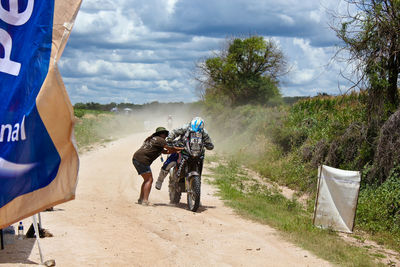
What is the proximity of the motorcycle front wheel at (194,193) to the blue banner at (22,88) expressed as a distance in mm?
6202

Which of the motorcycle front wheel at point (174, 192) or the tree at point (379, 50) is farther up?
the tree at point (379, 50)

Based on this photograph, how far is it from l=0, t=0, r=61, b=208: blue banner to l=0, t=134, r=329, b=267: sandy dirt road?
5.26 ft

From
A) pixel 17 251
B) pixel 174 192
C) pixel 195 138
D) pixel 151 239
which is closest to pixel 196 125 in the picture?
pixel 195 138

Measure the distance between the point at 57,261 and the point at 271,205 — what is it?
8129mm

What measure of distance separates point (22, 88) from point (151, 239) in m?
4.19

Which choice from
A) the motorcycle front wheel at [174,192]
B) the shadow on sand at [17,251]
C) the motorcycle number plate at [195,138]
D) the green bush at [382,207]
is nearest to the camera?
the shadow on sand at [17,251]

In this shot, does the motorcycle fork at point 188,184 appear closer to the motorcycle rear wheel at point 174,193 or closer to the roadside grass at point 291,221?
the motorcycle rear wheel at point 174,193

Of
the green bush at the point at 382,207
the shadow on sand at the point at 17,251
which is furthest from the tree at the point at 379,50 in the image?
the shadow on sand at the point at 17,251

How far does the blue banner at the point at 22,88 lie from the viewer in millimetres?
4730

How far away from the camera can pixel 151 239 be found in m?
8.33

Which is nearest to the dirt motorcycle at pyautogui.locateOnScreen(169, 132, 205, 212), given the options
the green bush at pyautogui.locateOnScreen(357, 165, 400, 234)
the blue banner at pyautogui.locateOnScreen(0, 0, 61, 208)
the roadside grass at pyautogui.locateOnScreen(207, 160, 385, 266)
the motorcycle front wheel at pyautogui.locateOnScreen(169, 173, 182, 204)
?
the motorcycle front wheel at pyautogui.locateOnScreen(169, 173, 182, 204)

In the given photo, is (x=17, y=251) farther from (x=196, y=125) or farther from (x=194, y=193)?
(x=196, y=125)

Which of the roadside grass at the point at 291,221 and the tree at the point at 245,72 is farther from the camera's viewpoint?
the tree at the point at 245,72

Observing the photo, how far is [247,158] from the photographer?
26203 mm
